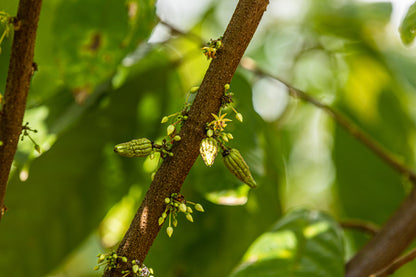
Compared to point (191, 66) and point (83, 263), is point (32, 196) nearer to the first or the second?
point (191, 66)

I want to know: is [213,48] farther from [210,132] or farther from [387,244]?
[387,244]

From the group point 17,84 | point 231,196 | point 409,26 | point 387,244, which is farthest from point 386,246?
point 17,84

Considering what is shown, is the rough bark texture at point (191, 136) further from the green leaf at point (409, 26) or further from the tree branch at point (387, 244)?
the tree branch at point (387, 244)

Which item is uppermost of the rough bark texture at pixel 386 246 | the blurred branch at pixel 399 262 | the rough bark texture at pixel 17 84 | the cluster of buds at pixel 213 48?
the rough bark texture at pixel 17 84

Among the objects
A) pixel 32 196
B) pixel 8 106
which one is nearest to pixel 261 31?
pixel 32 196

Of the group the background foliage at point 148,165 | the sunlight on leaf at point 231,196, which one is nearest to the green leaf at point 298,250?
the background foliage at point 148,165

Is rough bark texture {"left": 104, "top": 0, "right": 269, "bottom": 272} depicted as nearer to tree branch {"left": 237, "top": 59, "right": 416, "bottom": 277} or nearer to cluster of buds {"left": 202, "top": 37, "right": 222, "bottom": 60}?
cluster of buds {"left": 202, "top": 37, "right": 222, "bottom": 60}

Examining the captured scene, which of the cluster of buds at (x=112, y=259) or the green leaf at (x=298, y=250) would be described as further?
the green leaf at (x=298, y=250)
